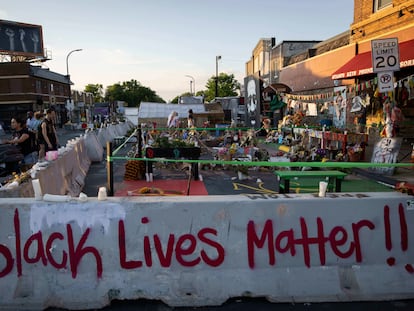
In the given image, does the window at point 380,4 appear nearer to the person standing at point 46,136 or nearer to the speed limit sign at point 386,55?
the speed limit sign at point 386,55

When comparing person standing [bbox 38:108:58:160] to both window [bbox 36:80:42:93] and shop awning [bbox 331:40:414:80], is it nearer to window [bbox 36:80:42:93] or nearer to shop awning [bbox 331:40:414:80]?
shop awning [bbox 331:40:414:80]

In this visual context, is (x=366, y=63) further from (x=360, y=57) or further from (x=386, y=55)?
(x=386, y=55)

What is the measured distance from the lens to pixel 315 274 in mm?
3660

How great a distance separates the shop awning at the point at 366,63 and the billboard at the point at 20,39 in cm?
6042

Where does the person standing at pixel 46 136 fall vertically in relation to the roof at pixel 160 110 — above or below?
below

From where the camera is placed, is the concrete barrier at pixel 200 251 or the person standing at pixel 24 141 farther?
the person standing at pixel 24 141

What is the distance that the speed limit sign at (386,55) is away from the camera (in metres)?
8.98

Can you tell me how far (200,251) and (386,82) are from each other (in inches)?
306

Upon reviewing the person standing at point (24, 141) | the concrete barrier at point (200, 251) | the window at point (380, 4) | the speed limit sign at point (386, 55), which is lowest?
the concrete barrier at point (200, 251)

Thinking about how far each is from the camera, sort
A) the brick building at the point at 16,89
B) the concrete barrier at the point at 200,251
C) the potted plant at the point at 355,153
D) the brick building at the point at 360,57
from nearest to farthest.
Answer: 1. the concrete barrier at the point at 200,251
2. the potted plant at the point at 355,153
3. the brick building at the point at 360,57
4. the brick building at the point at 16,89

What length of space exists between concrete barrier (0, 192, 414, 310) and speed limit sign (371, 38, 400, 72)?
6.48 meters

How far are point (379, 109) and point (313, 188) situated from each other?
311 inches

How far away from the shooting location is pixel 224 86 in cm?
8162

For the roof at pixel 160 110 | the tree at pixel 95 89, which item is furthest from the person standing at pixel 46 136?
the tree at pixel 95 89
